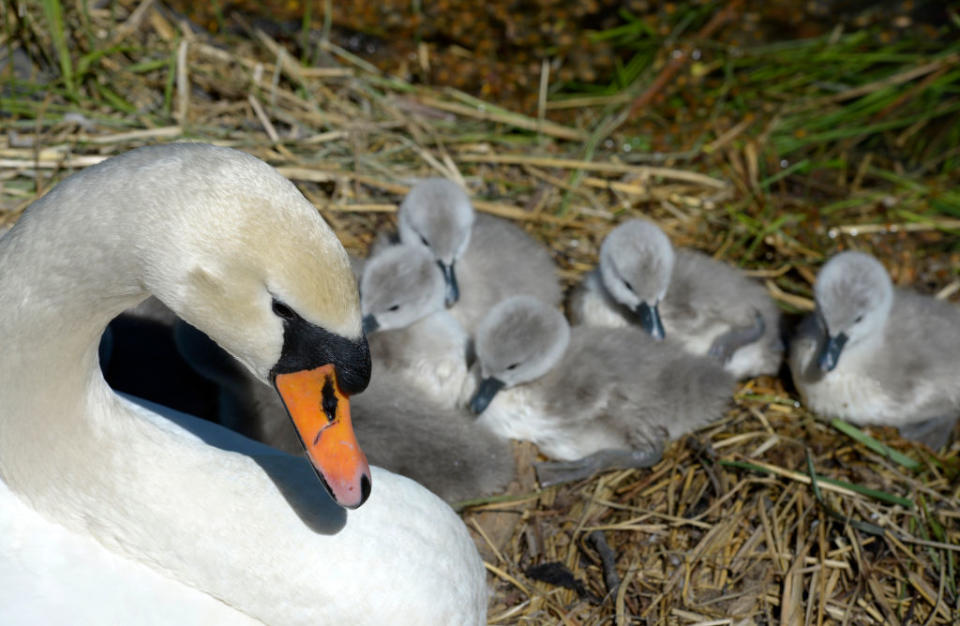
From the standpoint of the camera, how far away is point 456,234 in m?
3.66

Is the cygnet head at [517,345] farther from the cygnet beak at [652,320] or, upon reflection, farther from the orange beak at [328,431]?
the orange beak at [328,431]

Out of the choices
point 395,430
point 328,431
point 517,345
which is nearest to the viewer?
point 328,431

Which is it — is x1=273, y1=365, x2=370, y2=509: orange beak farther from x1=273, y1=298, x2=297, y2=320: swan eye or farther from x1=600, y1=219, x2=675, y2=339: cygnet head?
x1=600, y1=219, x2=675, y2=339: cygnet head

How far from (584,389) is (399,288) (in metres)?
0.69

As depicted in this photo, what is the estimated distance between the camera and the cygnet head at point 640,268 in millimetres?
3533

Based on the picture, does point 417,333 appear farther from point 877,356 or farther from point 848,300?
point 877,356

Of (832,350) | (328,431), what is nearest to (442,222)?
(832,350)

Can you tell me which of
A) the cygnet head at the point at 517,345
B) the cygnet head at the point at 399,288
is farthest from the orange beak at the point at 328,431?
the cygnet head at the point at 399,288

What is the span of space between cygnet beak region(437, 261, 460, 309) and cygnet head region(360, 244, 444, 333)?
2.3 inches

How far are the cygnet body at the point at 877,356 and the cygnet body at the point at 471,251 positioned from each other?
0.97 m

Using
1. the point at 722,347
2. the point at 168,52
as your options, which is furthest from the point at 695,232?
the point at 168,52

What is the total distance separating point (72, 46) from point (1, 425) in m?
2.59

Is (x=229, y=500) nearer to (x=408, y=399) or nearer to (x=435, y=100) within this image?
(x=408, y=399)

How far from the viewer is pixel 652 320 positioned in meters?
3.58
